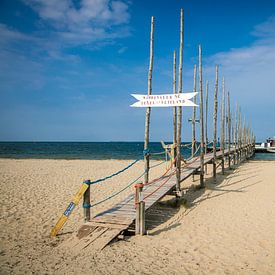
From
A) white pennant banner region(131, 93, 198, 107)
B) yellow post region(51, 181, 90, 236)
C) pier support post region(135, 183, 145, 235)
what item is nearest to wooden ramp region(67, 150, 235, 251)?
pier support post region(135, 183, 145, 235)

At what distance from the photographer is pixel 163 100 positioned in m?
8.37

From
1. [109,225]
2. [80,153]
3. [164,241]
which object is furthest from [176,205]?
[80,153]

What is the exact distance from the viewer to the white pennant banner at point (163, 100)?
316 inches

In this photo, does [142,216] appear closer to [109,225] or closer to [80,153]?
[109,225]

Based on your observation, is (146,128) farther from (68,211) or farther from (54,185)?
(54,185)

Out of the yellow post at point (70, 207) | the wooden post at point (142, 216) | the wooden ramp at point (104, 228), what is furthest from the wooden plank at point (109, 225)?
the yellow post at point (70, 207)

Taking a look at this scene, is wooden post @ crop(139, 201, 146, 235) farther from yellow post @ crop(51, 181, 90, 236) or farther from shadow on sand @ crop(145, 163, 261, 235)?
yellow post @ crop(51, 181, 90, 236)

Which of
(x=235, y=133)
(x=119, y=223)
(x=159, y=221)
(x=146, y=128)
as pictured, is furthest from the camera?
(x=235, y=133)

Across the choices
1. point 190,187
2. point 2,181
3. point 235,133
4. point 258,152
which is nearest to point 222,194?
point 190,187

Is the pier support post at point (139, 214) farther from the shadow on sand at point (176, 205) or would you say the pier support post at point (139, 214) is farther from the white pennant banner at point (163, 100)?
the white pennant banner at point (163, 100)

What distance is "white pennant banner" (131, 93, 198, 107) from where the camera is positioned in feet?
26.4

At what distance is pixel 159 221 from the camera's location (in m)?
7.89

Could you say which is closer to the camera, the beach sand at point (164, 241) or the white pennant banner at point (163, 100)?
the beach sand at point (164, 241)

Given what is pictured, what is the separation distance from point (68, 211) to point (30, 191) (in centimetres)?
624
